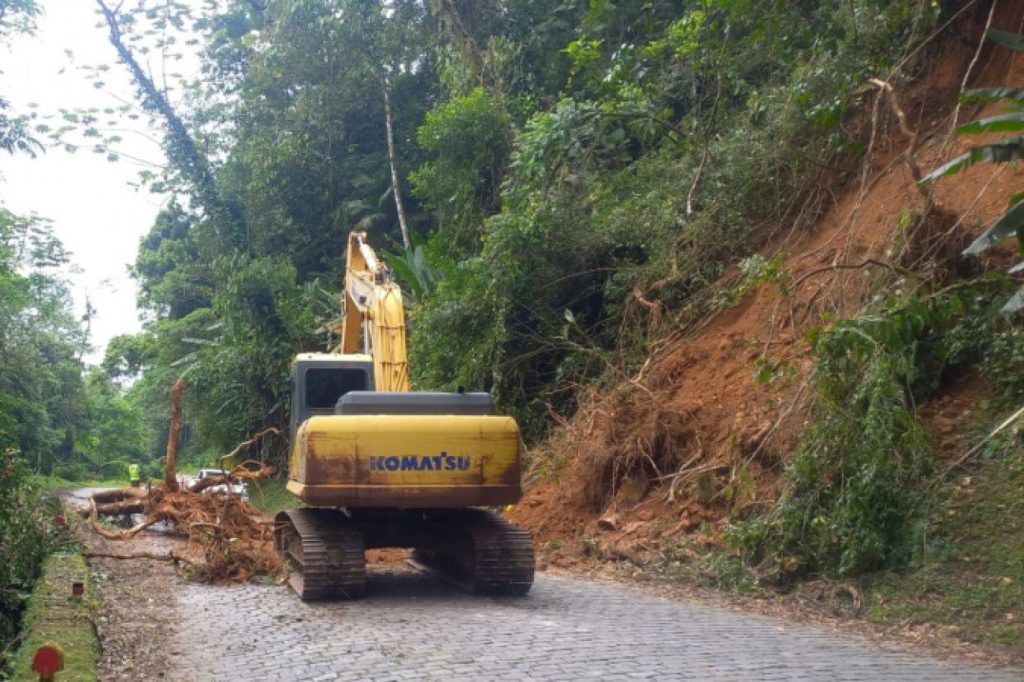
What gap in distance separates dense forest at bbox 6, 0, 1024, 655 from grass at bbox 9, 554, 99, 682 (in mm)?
1106

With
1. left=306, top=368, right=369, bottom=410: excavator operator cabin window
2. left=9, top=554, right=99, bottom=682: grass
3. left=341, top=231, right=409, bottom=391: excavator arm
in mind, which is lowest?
left=9, top=554, right=99, bottom=682: grass

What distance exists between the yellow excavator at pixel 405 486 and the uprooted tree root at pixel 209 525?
1.05 metres

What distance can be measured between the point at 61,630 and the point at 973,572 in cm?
718

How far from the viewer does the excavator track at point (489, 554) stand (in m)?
10.5

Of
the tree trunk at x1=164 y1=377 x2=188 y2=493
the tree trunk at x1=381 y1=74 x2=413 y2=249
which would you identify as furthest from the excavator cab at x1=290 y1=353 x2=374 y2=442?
the tree trunk at x1=381 y1=74 x2=413 y2=249

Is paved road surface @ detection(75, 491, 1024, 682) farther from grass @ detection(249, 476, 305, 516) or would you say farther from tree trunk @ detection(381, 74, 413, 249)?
tree trunk @ detection(381, 74, 413, 249)

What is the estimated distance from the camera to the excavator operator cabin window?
1232 centimetres

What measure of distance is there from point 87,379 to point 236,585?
46824 mm

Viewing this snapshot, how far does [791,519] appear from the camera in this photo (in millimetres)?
10969

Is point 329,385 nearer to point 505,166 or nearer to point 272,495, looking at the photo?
point 505,166

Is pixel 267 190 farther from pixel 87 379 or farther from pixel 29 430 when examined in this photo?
pixel 87 379

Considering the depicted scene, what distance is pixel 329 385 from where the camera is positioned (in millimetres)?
12406

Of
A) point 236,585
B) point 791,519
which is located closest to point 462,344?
point 236,585

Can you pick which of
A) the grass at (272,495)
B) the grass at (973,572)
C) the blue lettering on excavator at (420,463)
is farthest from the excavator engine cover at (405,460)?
the grass at (272,495)
